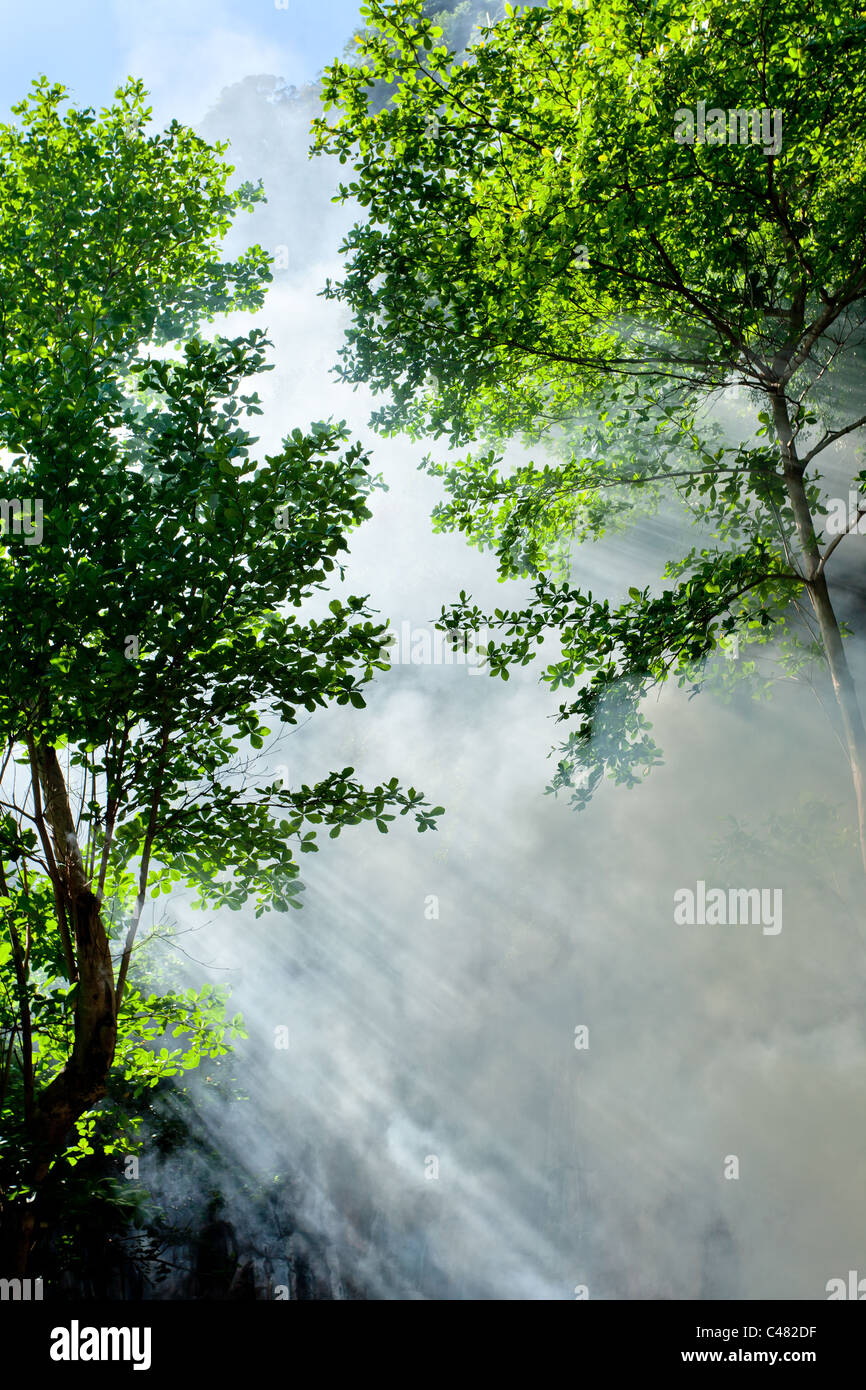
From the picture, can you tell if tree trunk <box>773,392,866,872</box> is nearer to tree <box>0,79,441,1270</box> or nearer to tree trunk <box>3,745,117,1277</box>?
tree <box>0,79,441,1270</box>

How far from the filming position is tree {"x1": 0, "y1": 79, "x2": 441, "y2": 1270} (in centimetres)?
283

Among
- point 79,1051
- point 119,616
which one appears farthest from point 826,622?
point 79,1051

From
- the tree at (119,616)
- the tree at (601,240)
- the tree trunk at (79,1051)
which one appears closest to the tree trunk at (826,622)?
the tree at (601,240)

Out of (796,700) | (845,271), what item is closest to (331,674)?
(845,271)

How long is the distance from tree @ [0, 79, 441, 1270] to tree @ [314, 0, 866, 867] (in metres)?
1.46

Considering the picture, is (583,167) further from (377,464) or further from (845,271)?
(377,464)

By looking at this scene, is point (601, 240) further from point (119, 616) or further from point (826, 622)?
point (119, 616)

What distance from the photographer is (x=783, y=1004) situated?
16.0 meters

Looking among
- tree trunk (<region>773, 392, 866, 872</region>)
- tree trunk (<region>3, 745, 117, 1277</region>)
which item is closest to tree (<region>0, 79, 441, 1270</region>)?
tree trunk (<region>3, 745, 117, 1277</region>)

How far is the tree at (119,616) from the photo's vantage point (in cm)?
283

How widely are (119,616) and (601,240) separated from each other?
343 cm

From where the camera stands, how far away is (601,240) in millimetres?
4258

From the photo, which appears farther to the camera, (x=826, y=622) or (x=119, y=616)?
(x=826, y=622)

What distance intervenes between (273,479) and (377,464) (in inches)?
1071
